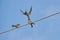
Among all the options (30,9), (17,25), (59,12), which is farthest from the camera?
(17,25)

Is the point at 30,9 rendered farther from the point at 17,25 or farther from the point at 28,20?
the point at 17,25

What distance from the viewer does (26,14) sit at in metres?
14.5

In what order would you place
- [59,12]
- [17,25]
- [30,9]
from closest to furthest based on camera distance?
[59,12] → [30,9] → [17,25]

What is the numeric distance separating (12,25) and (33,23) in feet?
7.75

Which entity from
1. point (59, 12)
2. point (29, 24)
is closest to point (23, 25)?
point (29, 24)

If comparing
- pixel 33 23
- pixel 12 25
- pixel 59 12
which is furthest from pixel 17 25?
pixel 59 12

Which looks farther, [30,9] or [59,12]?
[30,9]

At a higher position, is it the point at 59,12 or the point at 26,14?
the point at 26,14

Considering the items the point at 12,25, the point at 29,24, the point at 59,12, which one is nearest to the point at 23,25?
the point at 29,24

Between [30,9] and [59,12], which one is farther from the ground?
[30,9]

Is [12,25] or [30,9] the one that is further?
[12,25]

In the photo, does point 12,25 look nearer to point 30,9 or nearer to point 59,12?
point 30,9

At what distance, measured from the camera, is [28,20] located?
14898 mm

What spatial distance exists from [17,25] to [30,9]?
2.17 m
